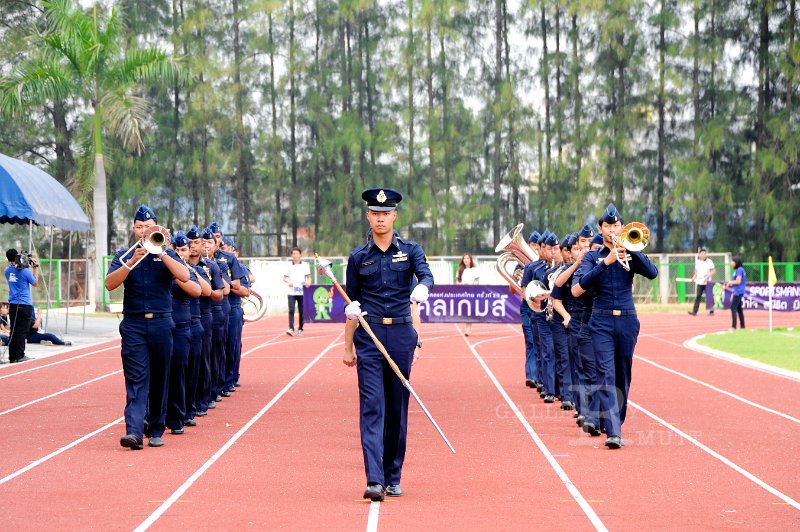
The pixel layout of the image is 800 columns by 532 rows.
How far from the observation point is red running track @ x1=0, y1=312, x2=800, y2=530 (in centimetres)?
757

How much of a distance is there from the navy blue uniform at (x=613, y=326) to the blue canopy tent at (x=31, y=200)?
12652 millimetres

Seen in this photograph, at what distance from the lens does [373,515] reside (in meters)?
7.55

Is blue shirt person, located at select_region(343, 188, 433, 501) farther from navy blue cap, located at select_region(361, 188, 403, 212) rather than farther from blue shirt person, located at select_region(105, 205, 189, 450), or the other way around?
blue shirt person, located at select_region(105, 205, 189, 450)

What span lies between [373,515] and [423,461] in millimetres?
2263

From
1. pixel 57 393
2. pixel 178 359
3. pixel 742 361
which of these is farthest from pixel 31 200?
pixel 742 361

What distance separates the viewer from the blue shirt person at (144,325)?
1025 centimetres

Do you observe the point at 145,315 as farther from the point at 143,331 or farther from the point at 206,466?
the point at 206,466

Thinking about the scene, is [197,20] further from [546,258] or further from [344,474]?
[344,474]

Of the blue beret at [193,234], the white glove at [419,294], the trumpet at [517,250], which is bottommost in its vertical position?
the white glove at [419,294]

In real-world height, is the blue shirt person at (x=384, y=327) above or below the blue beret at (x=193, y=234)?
below

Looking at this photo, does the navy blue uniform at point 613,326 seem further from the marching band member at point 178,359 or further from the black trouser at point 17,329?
the black trouser at point 17,329

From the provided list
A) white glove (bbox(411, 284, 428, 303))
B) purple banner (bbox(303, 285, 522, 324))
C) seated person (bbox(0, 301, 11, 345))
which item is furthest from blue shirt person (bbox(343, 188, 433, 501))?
purple banner (bbox(303, 285, 522, 324))

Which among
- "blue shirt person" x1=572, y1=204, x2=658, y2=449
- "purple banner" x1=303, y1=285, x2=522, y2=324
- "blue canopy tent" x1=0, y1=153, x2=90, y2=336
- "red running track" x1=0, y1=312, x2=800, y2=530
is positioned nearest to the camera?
"red running track" x1=0, y1=312, x2=800, y2=530

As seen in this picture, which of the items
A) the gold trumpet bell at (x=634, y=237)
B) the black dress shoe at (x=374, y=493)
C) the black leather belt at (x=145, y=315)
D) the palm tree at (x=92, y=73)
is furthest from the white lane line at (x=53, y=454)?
the palm tree at (x=92, y=73)
